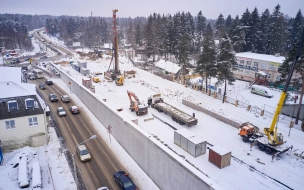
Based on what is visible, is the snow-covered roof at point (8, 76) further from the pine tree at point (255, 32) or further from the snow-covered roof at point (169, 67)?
the pine tree at point (255, 32)

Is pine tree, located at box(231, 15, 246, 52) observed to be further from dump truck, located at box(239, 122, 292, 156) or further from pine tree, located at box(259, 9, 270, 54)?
dump truck, located at box(239, 122, 292, 156)

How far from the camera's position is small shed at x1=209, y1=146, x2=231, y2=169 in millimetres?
23906

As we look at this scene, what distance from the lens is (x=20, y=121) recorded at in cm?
A: 2789

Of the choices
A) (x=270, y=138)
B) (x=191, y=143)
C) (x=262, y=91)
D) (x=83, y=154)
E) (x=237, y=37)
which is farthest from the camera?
(x=237, y=37)

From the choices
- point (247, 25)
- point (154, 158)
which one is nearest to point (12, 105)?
point (154, 158)

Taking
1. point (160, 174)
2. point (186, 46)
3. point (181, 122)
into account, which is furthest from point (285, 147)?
point (186, 46)

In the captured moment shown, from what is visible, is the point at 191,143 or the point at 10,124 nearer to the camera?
the point at 191,143

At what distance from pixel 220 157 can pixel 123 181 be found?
1033 cm

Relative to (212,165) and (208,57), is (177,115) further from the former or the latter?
(208,57)

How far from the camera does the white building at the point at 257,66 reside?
5853 cm

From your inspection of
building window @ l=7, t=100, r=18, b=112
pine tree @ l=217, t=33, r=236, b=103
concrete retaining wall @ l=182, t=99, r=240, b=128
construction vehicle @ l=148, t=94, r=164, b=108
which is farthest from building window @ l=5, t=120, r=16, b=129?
pine tree @ l=217, t=33, r=236, b=103

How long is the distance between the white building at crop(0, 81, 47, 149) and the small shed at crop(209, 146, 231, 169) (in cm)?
2113

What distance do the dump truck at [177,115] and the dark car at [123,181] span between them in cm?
1413

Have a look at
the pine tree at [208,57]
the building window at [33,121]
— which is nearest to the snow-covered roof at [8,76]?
the building window at [33,121]
